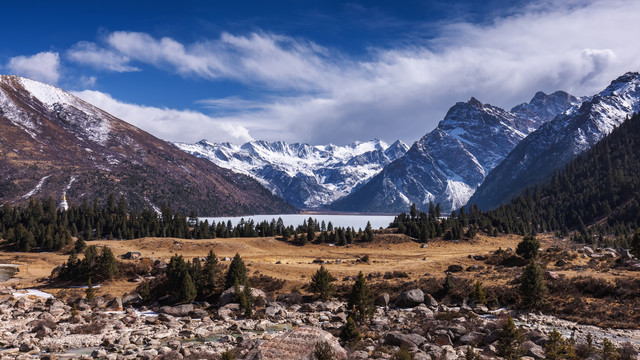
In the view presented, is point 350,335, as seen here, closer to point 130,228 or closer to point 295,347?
point 295,347

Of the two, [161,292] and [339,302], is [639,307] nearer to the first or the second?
[339,302]

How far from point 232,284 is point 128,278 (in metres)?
27.9

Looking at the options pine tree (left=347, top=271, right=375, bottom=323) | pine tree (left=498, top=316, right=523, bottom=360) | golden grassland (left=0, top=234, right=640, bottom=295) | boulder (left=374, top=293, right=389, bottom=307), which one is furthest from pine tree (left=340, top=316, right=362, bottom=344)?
golden grassland (left=0, top=234, right=640, bottom=295)

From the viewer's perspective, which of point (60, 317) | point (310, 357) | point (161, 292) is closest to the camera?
point (310, 357)

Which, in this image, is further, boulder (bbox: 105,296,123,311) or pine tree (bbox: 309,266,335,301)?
pine tree (bbox: 309,266,335,301)

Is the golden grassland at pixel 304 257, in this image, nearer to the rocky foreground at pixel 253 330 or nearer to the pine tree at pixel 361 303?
the rocky foreground at pixel 253 330

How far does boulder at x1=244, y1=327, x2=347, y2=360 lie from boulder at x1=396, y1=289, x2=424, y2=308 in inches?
970

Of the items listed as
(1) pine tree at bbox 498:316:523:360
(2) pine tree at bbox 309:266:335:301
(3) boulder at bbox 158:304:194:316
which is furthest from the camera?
(2) pine tree at bbox 309:266:335:301

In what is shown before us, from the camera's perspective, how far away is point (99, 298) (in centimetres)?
5769

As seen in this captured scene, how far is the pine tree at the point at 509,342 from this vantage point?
105 feet

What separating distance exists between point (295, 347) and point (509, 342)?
1827 centimetres

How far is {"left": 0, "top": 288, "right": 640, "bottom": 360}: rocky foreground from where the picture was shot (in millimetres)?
33266

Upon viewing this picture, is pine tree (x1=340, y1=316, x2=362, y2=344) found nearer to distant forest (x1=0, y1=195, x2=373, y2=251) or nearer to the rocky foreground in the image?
the rocky foreground

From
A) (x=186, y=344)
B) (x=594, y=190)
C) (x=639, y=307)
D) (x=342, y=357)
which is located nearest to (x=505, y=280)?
(x=639, y=307)
